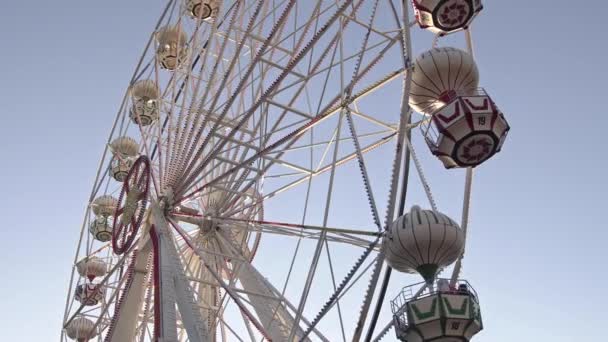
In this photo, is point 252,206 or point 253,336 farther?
point 252,206

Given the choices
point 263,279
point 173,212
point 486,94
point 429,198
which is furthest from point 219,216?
point 486,94

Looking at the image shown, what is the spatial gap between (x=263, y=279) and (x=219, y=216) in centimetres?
190

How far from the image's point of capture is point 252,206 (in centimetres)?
1469

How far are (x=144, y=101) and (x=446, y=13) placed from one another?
35.2 ft

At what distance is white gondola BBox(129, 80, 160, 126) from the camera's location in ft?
64.3

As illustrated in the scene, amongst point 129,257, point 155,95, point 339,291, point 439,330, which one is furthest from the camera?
point 155,95

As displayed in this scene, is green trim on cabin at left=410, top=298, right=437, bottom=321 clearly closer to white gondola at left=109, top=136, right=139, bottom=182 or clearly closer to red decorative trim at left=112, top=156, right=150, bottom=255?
red decorative trim at left=112, top=156, right=150, bottom=255

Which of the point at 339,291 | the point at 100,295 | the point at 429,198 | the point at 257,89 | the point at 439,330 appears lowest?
the point at 439,330

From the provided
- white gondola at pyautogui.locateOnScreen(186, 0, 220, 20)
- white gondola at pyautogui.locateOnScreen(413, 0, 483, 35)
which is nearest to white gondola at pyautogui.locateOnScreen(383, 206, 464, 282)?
white gondola at pyautogui.locateOnScreen(413, 0, 483, 35)

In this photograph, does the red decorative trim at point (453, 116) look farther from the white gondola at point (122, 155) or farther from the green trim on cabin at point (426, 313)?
the white gondola at point (122, 155)

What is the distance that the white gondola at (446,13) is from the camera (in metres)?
11.6

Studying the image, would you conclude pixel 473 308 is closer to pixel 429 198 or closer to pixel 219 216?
pixel 429 198

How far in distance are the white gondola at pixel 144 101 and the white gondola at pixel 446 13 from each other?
375 inches

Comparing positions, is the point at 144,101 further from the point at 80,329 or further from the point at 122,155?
the point at 80,329
